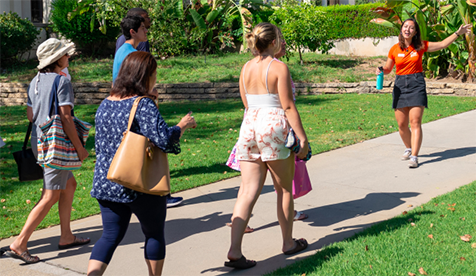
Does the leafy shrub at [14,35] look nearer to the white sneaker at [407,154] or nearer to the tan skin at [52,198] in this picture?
the tan skin at [52,198]

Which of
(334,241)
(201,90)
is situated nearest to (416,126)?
(334,241)

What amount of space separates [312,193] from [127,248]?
2.47 m

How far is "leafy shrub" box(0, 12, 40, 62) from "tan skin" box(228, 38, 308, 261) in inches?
627

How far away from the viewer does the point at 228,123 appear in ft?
36.0

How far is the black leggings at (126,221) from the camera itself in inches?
122

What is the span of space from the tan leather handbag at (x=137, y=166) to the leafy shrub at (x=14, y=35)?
53.5ft

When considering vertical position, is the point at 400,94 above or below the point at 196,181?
above

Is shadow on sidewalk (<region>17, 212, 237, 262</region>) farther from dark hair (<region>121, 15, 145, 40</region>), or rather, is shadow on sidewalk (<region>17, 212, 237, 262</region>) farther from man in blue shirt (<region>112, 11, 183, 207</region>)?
dark hair (<region>121, 15, 145, 40</region>)

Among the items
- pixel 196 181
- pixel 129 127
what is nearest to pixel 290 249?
pixel 129 127

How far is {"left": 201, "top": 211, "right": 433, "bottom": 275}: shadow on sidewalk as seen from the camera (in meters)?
3.74

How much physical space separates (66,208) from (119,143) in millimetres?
1667

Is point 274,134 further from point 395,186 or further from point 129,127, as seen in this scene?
point 395,186

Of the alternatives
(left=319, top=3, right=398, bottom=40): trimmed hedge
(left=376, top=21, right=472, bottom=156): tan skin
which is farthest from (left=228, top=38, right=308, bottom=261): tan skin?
(left=319, top=3, right=398, bottom=40): trimmed hedge

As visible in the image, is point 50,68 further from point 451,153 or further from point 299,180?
point 451,153
